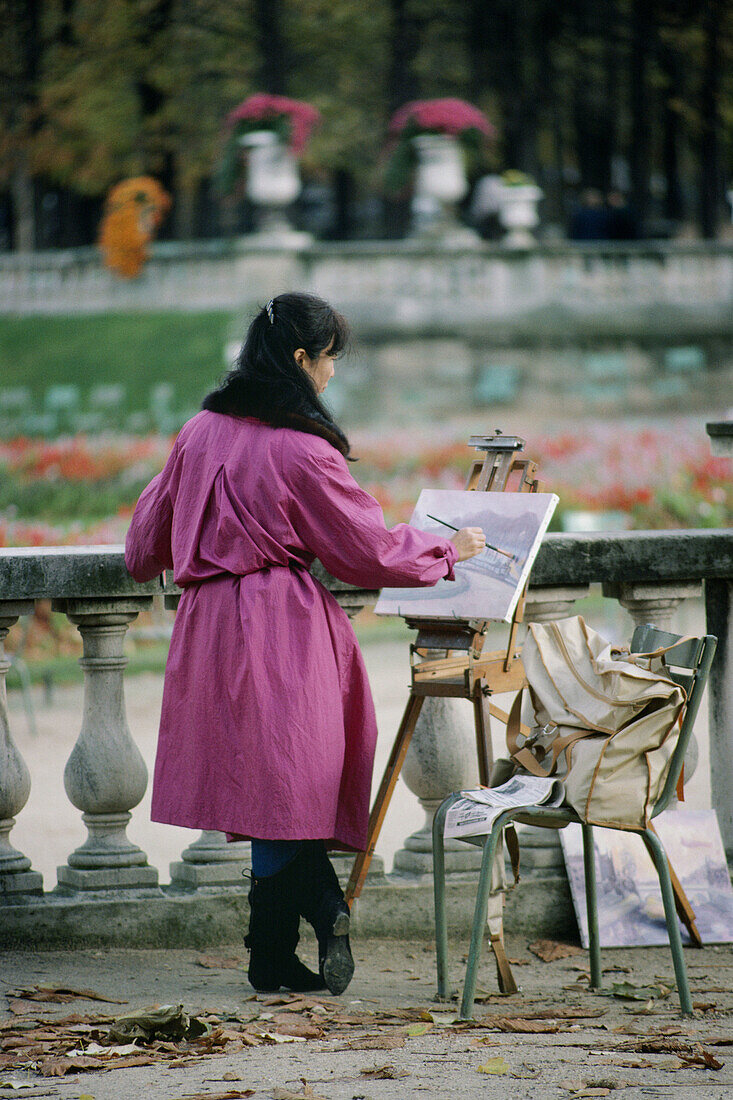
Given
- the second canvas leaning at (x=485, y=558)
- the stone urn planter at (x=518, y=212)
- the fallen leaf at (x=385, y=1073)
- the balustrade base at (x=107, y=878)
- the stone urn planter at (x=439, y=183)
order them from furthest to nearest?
the stone urn planter at (x=518, y=212) → the stone urn planter at (x=439, y=183) → the balustrade base at (x=107, y=878) → the second canvas leaning at (x=485, y=558) → the fallen leaf at (x=385, y=1073)

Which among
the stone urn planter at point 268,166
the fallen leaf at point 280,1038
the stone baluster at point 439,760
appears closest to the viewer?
the fallen leaf at point 280,1038

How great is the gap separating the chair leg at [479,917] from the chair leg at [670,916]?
352mm

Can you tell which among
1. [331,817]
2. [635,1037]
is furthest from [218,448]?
[635,1037]

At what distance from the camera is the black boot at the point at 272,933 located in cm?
375

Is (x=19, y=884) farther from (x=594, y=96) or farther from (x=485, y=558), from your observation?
(x=594, y=96)

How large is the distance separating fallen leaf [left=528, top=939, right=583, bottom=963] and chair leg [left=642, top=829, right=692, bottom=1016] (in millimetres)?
663

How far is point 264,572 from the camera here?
3.61 meters

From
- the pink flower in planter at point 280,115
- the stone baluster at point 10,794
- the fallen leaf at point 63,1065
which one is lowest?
the fallen leaf at point 63,1065

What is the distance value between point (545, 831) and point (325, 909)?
0.92 meters

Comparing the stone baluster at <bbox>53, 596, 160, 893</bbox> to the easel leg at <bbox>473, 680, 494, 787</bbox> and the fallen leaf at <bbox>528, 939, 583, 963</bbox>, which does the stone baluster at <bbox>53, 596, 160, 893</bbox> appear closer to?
the easel leg at <bbox>473, 680, 494, 787</bbox>

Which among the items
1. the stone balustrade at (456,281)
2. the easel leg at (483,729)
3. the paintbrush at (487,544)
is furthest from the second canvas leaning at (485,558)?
the stone balustrade at (456,281)

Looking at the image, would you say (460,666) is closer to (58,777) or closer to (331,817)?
(331,817)

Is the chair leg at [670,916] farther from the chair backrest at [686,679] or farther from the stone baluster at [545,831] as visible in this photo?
the stone baluster at [545,831]

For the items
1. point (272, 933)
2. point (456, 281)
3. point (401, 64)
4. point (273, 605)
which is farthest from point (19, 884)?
point (401, 64)
